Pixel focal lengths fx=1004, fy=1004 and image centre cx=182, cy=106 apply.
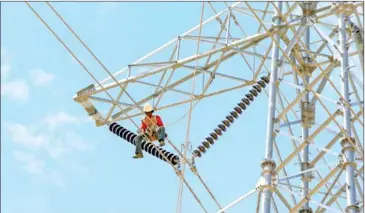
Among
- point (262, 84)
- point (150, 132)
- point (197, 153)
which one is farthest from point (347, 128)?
point (150, 132)

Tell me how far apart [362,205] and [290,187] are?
1.40m

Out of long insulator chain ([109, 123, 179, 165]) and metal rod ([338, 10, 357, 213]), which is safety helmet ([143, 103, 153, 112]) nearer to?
long insulator chain ([109, 123, 179, 165])

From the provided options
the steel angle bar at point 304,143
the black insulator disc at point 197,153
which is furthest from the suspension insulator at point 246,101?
the steel angle bar at point 304,143

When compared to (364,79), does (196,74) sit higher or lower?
higher

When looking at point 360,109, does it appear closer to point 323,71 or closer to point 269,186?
point 323,71

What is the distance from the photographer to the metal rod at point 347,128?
14.6 m

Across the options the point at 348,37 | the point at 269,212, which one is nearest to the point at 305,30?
the point at 348,37

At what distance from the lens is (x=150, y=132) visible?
55.8ft

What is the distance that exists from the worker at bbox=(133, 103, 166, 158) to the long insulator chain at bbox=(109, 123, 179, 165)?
10 cm

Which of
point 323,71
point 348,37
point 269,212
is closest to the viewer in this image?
point 269,212

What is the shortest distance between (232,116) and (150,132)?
154 cm

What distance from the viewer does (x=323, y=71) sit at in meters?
16.1

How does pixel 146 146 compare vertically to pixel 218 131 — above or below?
below

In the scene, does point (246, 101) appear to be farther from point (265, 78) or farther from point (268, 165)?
point (268, 165)
